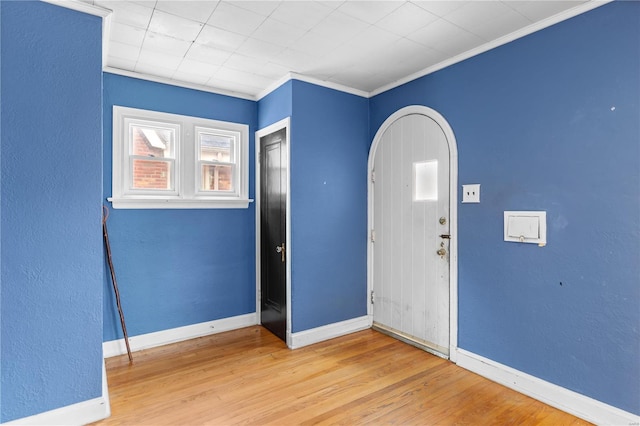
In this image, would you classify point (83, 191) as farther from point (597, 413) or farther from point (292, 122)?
point (597, 413)

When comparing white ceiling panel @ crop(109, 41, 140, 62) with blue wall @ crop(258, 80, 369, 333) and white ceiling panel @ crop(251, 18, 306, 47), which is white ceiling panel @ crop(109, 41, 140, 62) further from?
blue wall @ crop(258, 80, 369, 333)

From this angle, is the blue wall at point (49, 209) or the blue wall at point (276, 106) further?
the blue wall at point (276, 106)

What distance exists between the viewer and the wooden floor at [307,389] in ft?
7.03

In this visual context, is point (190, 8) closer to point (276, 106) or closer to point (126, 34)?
point (126, 34)

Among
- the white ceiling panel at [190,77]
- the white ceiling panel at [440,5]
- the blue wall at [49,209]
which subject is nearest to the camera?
the blue wall at [49,209]

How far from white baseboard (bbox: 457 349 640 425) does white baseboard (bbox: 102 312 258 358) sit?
2.34 m

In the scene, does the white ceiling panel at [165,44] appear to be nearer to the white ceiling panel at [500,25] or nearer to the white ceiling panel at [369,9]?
the white ceiling panel at [369,9]

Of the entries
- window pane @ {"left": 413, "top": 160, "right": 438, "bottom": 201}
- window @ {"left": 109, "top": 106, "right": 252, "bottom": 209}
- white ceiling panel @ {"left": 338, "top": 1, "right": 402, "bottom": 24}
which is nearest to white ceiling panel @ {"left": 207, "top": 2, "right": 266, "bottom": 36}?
white ceiling panel @ {"left": 338, "top": 1, "right": 402, "bottom": 24}

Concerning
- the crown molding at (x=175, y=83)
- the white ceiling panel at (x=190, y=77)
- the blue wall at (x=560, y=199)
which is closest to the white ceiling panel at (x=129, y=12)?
the white ceiling panel at (x=190, y=77)

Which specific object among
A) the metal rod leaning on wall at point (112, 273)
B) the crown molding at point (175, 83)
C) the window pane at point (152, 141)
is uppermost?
the crown molding at point (175, 83)

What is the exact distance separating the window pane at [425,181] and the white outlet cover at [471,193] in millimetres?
281

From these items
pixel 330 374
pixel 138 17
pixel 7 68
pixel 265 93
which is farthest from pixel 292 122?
pixel 330 374

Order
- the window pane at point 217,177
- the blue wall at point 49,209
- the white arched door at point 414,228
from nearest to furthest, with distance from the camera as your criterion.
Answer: the blue wall at point 49,209
the white arched door at point 414,228
the window pane at point 217,177

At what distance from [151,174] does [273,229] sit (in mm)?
1362
